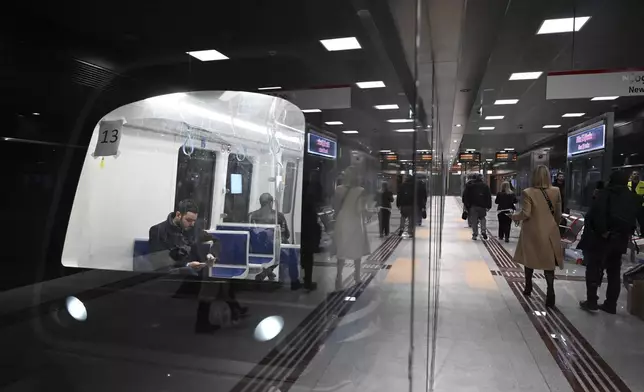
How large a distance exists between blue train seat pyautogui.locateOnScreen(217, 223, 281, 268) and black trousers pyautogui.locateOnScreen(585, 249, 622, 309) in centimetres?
266

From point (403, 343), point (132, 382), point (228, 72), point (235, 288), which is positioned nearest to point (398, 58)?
point (228, 72)

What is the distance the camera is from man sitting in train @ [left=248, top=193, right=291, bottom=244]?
2373 millimetres

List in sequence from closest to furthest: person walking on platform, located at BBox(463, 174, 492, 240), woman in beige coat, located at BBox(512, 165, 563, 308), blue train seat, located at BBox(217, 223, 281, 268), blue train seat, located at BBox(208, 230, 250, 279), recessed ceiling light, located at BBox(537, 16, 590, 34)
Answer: blue train seat, located at BBox(217, 223, 281, 268) < blue train seat, located at BBox(208, 230, 250, 279) < woman in beige coat, located at BBox(512, 165, 563, 308) < recessed ceiling light, located at BBox(537, 16, 590, 34) < person walking on platform, located at BBox(463, 174, 492, 240)

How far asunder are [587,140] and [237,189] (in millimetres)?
4963

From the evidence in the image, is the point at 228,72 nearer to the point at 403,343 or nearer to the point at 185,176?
the point at 403,343

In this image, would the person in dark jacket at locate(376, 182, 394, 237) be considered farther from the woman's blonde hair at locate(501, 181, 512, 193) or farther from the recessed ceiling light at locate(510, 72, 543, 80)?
the woman's blonde hair at locate(501, 181, 512, 193)

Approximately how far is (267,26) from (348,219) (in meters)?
1.56

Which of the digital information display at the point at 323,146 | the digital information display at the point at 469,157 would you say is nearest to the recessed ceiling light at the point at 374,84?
the digital information display at the point at 323,146

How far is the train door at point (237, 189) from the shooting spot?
9.00 ft

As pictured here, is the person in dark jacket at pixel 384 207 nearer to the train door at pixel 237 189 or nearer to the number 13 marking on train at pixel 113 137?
the train door at pixel 237 189

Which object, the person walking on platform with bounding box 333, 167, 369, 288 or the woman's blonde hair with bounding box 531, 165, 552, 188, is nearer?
the person walking on platform with bounding box 333, 167, 369, 288

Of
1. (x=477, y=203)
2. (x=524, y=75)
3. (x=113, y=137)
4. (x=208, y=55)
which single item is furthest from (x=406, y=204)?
(x=477, y=203)

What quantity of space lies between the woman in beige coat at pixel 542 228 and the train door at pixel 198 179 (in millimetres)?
2596

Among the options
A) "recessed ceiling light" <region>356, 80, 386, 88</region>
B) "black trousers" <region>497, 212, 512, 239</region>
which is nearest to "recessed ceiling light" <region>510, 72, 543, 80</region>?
"black trousers" <region>497, 212, 512, 239</region>
